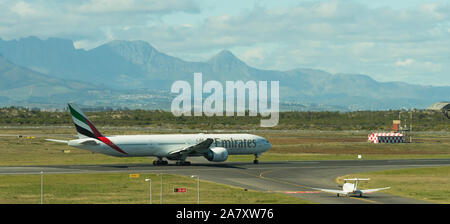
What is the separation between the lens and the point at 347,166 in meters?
77.4

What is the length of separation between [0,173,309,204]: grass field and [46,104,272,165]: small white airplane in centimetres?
893

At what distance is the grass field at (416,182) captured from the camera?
161 feet

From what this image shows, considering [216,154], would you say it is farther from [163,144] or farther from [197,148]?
[163,144]

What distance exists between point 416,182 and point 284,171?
1506 cm

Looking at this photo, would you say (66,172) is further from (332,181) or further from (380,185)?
(380,185)

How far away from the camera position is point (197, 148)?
74438 mm

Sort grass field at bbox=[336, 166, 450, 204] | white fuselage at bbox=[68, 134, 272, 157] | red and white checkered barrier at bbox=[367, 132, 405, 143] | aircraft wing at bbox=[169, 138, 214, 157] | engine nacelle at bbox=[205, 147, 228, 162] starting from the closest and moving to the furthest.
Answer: grass field at bbox=[336, 166, 450, 204] → white fuselage at bbox=[68, 134, 272, 157] → aircraft wing at bbox=[169, 138, 214, 157] → engine nacelle at bbox=[205, 147, 228, 162] → red and white checkered barrier at bbox=[367, 132, 405, 143]

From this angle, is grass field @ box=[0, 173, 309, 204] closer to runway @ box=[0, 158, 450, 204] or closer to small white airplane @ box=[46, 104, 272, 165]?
runway @ box=[0, 158, 450, 204]

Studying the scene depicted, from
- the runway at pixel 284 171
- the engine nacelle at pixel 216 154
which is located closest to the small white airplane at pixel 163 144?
the engine nacelle at pixel 216 154

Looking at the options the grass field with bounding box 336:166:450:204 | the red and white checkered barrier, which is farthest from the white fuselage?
the red and white checkered barrier

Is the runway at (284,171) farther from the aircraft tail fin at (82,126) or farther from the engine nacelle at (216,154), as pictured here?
→ the aircraft tail fin at (82,126)

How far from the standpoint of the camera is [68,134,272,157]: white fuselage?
230ft

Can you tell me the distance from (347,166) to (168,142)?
21227 millimetres

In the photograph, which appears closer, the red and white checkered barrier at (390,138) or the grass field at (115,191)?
the grass field at (115,191)
